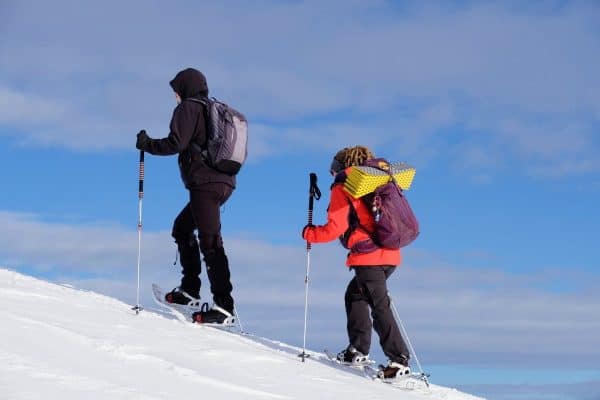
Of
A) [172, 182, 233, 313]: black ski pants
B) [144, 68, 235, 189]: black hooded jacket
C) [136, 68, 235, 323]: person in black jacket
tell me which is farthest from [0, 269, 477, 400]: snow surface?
[144, 68, 235, 189]: black hooded jacket

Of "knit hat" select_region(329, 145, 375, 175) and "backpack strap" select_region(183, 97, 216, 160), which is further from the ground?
"backpack strap" select_region(183, 97, 216, 160)

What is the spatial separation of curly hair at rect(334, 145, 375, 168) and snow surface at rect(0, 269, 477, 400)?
240 centimetres

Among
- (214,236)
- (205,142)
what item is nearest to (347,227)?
(214,236)

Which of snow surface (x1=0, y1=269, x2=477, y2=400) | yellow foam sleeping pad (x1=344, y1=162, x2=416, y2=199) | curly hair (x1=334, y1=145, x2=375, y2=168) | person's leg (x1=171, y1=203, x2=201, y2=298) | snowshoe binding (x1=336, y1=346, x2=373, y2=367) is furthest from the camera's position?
person's leg (x1=171, y1=203, x2=201, y2=298)

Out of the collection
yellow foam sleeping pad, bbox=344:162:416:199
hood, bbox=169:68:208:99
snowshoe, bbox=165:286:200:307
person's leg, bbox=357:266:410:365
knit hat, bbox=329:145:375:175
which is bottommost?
person's leg, bbox=357:266:410:365

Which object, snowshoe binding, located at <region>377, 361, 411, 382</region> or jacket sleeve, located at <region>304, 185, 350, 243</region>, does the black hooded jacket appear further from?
snowshoe binding, located at <region>377, 361, 411, 382</region>

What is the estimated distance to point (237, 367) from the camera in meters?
7.68

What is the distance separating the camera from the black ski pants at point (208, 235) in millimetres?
10508

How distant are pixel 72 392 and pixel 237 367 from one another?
7.88ft

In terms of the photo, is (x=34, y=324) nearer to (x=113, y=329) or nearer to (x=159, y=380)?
(x=113, y=329)

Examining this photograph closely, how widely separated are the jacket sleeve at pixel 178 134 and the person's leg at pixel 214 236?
2.15 ft

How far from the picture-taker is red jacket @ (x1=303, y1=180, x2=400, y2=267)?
29.5 feet

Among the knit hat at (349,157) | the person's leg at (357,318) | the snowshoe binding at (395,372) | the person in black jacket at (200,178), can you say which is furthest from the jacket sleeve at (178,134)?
the snowshoe binding at (395,372)

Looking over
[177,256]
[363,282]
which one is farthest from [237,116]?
[363,282]
